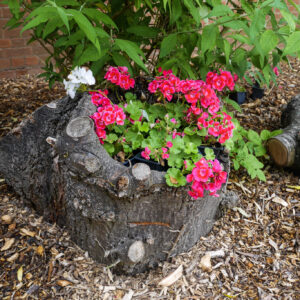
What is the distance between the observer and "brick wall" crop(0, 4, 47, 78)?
3668 millimetres

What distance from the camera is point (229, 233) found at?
204 centimetres

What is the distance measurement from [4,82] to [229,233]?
297 cm

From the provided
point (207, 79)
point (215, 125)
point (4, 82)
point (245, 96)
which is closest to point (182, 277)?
point (215, 125)

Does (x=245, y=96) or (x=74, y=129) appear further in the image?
(x=245, y=96)

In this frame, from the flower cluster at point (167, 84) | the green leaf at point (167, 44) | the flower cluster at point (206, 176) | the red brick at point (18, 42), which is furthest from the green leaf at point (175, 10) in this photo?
the red brick at point (18, 42)

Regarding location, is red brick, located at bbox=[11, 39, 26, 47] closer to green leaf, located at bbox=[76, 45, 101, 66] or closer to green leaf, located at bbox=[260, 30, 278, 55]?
green leaf, located at bbox=[76, 45, 101, 66]

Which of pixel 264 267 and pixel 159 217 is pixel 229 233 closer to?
pixel 264 267

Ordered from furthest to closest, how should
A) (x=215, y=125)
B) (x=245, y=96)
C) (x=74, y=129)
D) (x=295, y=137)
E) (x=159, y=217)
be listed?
(x=245, y=96) < (x=295, y=137) < (x=215, y=125) < (x=159, y=217) < (x=74, y=129)

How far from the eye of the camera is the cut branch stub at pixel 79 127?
152 centimetres

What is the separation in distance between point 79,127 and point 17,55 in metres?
2.72

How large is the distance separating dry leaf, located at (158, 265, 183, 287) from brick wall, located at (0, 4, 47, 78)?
111 inches

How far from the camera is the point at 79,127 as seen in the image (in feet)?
5.08

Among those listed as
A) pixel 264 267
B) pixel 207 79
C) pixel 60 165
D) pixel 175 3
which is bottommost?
pixel 264 267

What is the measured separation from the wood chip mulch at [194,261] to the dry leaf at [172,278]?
0.02 metres
